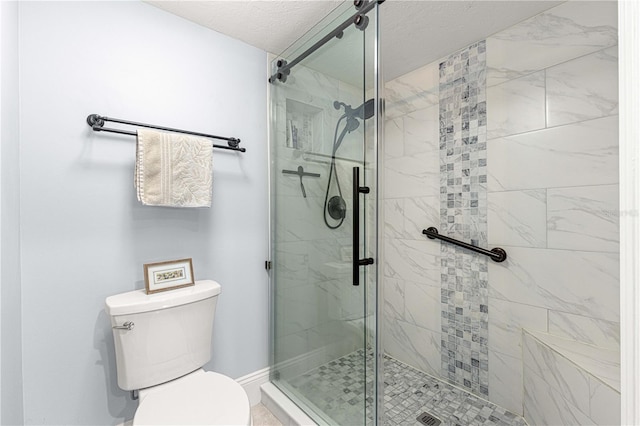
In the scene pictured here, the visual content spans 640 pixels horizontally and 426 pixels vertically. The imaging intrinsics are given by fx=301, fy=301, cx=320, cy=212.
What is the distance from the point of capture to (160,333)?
1297mm

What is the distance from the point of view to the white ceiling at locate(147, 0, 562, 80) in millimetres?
1526

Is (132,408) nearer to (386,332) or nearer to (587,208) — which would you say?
(386,332)

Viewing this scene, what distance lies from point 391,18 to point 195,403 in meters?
2.06

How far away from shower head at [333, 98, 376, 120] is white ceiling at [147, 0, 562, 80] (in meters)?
0.22

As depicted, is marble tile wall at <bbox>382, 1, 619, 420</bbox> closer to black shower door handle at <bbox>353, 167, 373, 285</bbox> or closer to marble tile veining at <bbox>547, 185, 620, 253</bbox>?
marble tile veining at <bbox>547, 185, 620, 253</bbox>

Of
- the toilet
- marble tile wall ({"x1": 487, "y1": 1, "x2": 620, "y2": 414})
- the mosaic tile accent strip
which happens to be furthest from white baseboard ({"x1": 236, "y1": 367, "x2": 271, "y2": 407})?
marble tile wall ({"x1": 487, "y1": 1, "x2": 620, "y2": 414})

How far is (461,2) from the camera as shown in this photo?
1.53 meters

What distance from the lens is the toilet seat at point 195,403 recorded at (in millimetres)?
1053

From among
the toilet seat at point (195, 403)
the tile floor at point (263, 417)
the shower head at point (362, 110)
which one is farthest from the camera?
the tile floor at point (263, 417)

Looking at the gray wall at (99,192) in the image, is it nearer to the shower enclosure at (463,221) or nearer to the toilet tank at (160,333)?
the toilet tank at (160,333)

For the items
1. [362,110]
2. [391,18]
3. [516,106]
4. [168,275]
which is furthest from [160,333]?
[516,106]

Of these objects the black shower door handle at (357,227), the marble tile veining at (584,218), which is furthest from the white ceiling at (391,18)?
the marble tile veining at (584,218)

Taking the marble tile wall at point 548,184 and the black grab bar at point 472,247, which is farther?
the black grab bar at point 472,247

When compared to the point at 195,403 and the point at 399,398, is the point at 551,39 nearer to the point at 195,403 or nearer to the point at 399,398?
the point at 399,398
